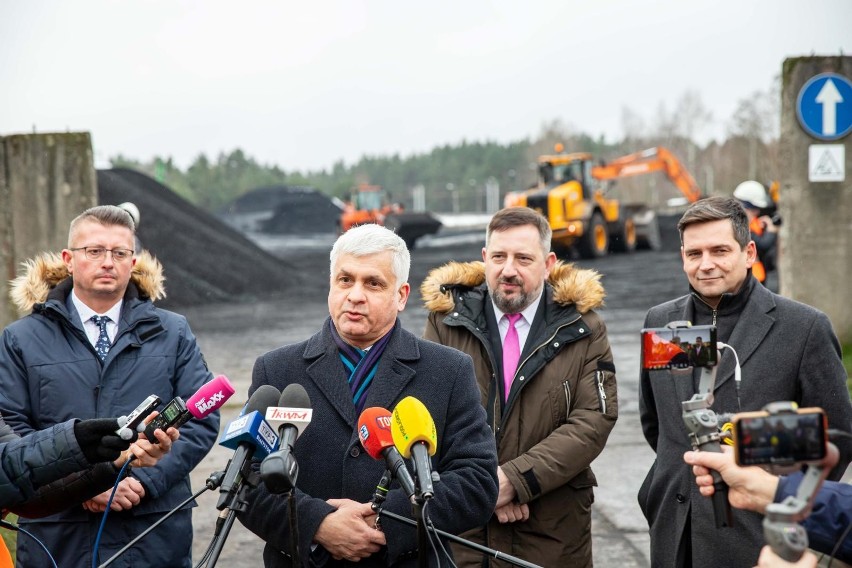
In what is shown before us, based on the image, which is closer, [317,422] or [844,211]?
[317,422]

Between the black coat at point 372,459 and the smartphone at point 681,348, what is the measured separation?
31.2 inches

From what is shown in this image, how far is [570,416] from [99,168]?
23818 millimetres

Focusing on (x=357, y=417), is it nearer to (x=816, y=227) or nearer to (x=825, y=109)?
(x=825, y=109)

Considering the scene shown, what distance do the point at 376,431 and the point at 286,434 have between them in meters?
0.23

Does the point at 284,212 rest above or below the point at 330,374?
above

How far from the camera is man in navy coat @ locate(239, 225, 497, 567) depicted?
2.95 meters

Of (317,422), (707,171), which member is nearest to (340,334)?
(317,422)

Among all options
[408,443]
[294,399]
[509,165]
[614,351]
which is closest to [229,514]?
[294,399]

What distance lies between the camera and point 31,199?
432 inches

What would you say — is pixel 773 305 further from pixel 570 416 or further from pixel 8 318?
pixel 8 318

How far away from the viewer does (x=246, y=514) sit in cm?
300

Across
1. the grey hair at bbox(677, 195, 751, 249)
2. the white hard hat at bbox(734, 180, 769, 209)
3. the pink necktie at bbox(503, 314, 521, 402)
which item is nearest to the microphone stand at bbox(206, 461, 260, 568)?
the pink necktie at bbox(503, 314, 521, 402)

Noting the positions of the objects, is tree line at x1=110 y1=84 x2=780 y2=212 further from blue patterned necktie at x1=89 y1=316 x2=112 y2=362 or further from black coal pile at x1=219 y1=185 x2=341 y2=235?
blue patterned necktie at x1=89 y1=316 x2=112 y2=362

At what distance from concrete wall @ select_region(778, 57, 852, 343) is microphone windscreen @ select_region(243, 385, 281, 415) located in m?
9.74
